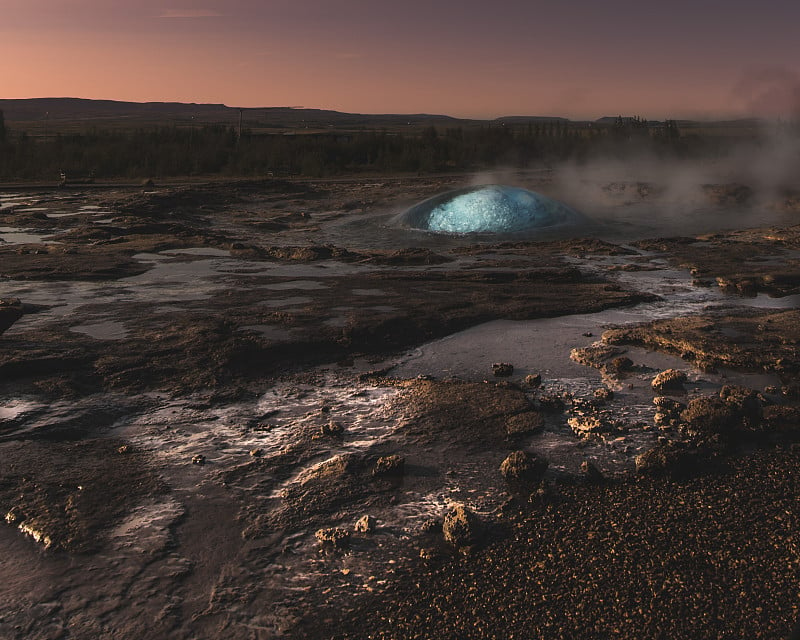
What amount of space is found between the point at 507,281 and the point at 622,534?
17.7ft

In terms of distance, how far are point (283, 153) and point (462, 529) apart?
80.8 feet

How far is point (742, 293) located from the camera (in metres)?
7.24

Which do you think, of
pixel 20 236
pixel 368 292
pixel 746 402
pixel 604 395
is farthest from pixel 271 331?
pixel 20 236

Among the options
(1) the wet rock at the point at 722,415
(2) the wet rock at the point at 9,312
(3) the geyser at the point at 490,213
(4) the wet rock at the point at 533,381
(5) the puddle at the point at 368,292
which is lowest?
(2) the wet rock at the point at 9,312

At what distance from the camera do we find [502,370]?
4816mm

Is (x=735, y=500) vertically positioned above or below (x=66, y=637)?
above

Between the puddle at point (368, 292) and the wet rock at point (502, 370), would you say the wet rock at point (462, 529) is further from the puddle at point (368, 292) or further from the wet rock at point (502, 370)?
the puddle at point (368, 292)

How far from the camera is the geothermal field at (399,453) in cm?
250

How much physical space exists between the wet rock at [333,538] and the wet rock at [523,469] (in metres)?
0.87

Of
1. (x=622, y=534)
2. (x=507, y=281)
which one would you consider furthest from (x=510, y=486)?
(x=507, y=281)

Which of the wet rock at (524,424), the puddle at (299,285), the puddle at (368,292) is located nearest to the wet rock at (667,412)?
the wet rock at (524,424)

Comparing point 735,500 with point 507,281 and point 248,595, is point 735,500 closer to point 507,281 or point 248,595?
point 248,595

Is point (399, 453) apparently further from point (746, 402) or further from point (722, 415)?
point (746, 402)

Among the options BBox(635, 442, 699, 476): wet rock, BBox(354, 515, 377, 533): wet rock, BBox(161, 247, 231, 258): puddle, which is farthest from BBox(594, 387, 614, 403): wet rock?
BBox(161, 247, 231, 258): puddle
